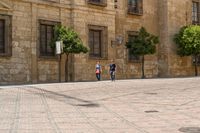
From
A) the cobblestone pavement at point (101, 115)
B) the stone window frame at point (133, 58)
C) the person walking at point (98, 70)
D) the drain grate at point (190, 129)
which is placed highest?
the stone window frame at point (133, 58)

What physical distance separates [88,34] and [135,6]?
20.6 ft

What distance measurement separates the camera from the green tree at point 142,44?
29781 mm

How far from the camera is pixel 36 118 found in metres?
9.95

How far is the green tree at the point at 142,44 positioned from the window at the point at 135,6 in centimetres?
209

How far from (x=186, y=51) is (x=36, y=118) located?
2543 cm

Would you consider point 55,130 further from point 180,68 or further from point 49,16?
point 180,68

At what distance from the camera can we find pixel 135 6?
32406mm

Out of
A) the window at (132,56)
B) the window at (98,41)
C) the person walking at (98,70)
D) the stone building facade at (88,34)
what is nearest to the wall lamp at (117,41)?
the stone building facade at (88,34)

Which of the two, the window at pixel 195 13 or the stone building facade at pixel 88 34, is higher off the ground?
the window at pixel 195 13

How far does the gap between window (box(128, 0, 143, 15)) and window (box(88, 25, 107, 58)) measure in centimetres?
390

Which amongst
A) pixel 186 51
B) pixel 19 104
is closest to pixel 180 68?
pixel 186 51

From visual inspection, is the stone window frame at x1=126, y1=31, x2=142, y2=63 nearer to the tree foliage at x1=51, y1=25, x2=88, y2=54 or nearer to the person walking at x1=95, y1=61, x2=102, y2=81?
the person walking at x1=95, y1=61, x2=102, y2=81

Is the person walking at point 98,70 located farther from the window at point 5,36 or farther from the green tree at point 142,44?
the window at point 5,36

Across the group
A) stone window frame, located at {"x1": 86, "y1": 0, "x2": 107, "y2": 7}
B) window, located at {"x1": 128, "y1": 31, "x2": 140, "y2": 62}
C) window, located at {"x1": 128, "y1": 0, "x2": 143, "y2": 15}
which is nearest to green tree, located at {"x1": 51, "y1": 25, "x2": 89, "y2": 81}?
stone window frame, located at {"x1": 86, "y1": 0, "x2": 107, "y2": 7}
